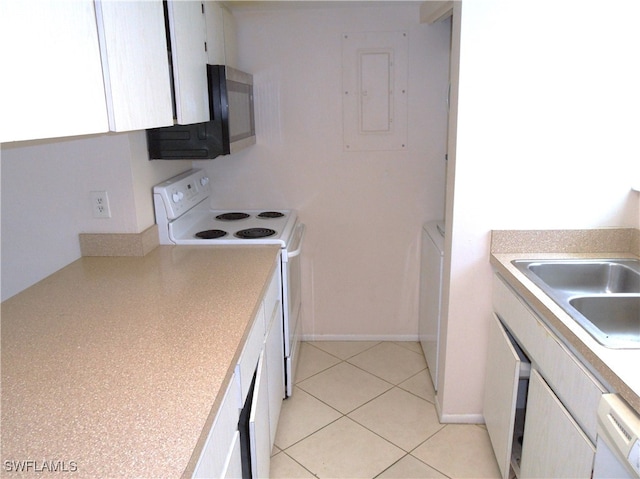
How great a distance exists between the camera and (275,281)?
7.17ft

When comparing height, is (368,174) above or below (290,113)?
below

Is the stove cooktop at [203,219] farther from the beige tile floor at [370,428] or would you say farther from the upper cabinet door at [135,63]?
the beige tile floor at [370,428]

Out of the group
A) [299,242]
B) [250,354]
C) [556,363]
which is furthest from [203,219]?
[556,363]

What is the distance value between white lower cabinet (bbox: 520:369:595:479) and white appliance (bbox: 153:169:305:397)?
1147mm

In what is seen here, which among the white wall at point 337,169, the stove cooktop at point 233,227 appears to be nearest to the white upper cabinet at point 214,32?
the white wall at point 337,169

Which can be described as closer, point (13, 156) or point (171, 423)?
point (171, 423)

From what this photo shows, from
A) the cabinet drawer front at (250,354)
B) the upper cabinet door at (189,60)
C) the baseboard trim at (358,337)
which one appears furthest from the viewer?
the baseboard trim at (358,337)

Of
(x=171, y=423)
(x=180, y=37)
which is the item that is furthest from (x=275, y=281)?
(x=171, y=423)

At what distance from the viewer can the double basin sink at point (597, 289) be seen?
1609 mm

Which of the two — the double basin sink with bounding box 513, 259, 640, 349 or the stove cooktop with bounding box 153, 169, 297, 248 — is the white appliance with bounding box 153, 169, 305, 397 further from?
the double basin sink with bounding box 513, 259, 640, 349

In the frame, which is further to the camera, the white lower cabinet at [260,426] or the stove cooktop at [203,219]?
the stove cooktop at [203,219]

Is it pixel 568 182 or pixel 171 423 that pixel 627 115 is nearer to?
pixel 568 182

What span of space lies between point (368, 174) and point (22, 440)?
2.28 m

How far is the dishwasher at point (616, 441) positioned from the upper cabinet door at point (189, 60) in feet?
5.10
